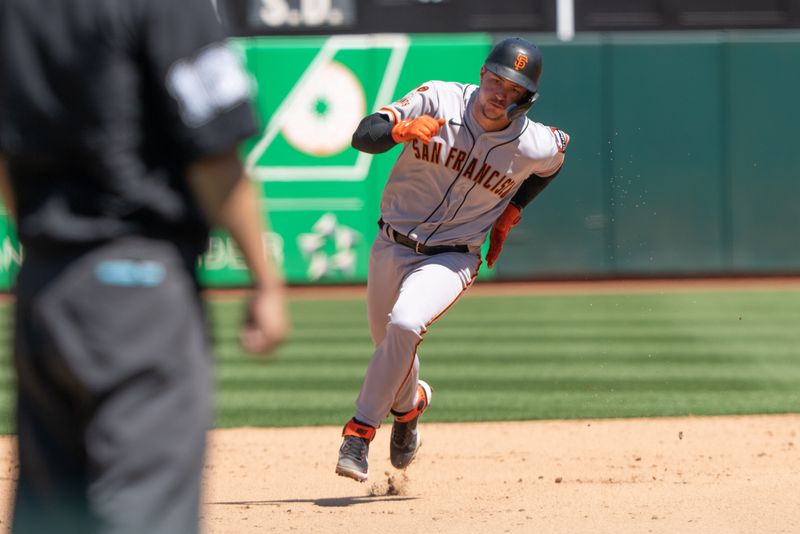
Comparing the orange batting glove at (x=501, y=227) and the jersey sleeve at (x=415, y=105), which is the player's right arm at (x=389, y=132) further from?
the orange batting glove at (x=501, y=227)

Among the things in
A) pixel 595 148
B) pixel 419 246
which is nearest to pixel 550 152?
pixel 419 246

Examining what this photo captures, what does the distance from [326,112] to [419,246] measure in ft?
31.5

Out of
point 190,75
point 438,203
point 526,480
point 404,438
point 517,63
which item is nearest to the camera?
point 190,75

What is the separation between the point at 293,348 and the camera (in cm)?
960

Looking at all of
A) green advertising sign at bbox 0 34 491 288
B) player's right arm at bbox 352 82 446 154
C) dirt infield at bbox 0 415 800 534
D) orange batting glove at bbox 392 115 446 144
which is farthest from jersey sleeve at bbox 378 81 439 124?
green advertising sign at bbox 0 34 491 288

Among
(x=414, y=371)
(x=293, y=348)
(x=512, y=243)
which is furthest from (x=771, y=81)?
(x=414, y=371)

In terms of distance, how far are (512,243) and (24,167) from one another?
12326mm

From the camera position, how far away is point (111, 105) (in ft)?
6.43

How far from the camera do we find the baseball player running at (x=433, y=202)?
452 centimetres

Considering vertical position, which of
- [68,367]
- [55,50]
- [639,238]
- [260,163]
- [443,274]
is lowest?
[639,238]

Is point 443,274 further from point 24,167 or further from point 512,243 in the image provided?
point 512,243

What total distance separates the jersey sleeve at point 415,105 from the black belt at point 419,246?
46 cm

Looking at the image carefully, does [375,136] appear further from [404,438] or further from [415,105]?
[404,438]

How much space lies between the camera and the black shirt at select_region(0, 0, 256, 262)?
194 cm
